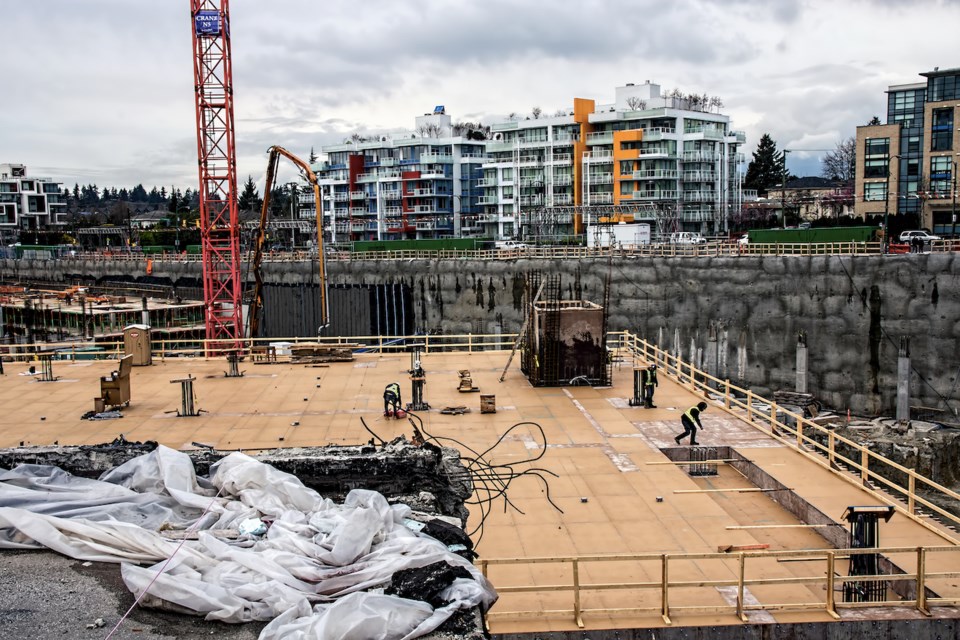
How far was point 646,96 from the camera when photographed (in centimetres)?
8975

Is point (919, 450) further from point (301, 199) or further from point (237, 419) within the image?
point (301, 199)

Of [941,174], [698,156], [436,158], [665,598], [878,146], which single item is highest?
[436,158]

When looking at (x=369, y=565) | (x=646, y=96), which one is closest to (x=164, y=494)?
(x=369, y=565)

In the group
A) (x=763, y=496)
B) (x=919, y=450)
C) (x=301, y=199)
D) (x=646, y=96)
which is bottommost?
(x=919, y=450)

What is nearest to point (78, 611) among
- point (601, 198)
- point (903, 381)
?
point (903, 381)

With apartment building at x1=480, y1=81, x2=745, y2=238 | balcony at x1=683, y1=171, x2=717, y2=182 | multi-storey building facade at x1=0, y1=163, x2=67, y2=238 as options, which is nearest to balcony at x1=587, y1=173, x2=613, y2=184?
apartment building at x1=480, y1=81, x2=745, y2=238

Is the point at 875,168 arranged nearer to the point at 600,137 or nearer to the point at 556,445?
the point at 600,137

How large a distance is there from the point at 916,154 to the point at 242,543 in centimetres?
7973

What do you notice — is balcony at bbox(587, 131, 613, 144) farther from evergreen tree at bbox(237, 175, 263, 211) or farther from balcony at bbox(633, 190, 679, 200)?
evergreen tree at bbox(237, 175, 263, 211)

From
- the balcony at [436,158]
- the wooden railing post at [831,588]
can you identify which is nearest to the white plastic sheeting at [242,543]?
the wooden railing post at [831,588]

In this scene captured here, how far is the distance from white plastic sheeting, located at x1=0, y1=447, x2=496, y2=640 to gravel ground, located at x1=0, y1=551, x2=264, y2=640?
5.3 inches

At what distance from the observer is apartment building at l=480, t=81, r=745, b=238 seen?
8350cm

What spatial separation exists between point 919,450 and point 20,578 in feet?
112

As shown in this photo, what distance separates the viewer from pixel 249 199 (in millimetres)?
173125
